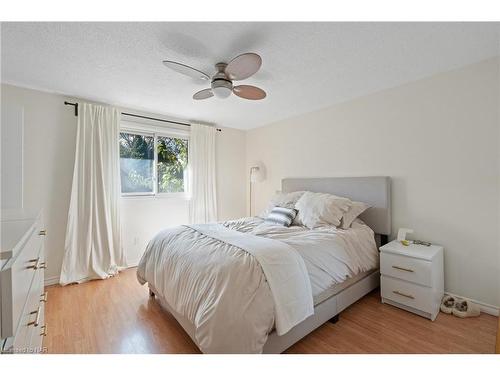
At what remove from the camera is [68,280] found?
2588mm

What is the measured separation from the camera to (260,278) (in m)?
1.34

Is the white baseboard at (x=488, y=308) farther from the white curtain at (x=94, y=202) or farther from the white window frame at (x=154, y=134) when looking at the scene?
the white curtain at (x=94, y=202)

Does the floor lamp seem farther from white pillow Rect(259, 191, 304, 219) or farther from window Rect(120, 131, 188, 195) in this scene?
window Rect(120, 131, 188, 195)

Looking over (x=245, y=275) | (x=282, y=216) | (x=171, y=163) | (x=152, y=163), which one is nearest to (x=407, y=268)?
(x=282, y=216)

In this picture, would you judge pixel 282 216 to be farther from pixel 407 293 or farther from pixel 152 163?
pixel 152 163

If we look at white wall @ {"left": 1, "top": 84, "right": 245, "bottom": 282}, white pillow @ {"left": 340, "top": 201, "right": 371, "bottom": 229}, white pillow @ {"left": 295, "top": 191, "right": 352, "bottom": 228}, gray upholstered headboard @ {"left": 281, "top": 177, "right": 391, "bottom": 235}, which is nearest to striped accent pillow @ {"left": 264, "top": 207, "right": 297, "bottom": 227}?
white pillow @ {"left": 295, "top": 191, "right": 352, "bottom": 228}

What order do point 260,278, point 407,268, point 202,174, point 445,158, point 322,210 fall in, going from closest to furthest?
point 260,278, point 407,268, point 445,158, point 322,210, point 202,174

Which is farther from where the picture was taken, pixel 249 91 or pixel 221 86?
pixel 249 91

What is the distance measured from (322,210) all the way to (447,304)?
136 centimetres

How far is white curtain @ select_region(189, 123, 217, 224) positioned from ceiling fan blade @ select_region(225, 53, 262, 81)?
2.02 m

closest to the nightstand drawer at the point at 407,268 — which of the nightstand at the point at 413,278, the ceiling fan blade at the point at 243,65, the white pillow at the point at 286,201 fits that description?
the nightstand at the point at 413,278

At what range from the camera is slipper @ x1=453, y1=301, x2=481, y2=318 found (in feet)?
6.14

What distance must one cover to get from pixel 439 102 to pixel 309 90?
127 cm
